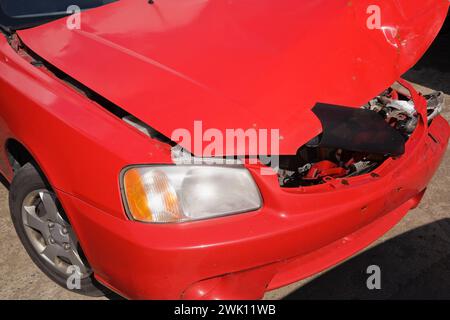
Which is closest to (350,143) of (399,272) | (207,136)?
(207,136)

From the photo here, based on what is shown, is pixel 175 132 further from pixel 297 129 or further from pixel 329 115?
pixel 329 115

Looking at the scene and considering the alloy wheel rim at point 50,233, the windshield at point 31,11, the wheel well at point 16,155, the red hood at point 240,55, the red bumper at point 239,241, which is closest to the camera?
the red bumper at point 239,241

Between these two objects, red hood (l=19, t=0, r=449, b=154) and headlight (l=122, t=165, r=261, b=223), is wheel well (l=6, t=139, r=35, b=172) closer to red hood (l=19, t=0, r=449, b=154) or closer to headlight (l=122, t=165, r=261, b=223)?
red hood (l=19, t=0, r=449, b=154)

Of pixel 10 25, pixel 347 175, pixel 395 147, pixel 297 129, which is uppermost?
pixel 10 25

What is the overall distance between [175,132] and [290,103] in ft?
1.57

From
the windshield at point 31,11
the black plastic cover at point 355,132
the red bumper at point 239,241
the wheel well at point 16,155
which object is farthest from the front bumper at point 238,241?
the windshield at point 31,11

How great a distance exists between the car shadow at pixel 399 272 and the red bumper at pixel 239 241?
0.34 metres

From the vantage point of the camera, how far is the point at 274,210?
1720 millimetres

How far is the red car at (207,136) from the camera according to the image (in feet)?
5.53

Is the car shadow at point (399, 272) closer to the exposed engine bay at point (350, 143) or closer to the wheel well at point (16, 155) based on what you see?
the exposed engine bay at point (350, 143)

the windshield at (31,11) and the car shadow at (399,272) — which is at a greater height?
the windshield at (31,11)
